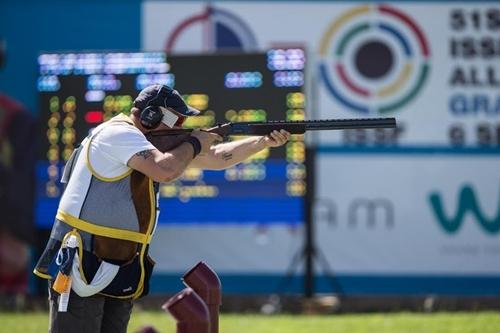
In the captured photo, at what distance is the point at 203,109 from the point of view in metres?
12.6

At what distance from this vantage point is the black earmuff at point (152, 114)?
600cm

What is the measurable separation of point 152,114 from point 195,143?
27 cm

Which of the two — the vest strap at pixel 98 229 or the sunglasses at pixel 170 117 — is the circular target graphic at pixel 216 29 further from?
the vest strap at pixel 98 229

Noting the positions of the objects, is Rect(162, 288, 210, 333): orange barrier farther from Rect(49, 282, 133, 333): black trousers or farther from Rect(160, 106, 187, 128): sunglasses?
Rect(160, 106, 187, 128): sunglasses

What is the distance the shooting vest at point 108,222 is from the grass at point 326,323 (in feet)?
15.7

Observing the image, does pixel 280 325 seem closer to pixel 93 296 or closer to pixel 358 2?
pixel 358 2

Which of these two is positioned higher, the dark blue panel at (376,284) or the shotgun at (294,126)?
the shotgun at (294,126)

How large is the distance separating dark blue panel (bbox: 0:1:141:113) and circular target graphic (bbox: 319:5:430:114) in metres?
2.34

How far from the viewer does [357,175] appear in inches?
531

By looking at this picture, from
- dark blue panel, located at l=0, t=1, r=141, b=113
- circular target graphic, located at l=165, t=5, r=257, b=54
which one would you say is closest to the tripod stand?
circular target graphic, located at l=165, t=5, r=257, b=54

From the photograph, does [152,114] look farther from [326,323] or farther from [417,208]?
[417,208]

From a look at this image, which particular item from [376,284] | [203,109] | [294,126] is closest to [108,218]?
[294,126]

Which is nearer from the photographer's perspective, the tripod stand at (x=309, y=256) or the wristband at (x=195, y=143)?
the wristband at (x=195, y=143)

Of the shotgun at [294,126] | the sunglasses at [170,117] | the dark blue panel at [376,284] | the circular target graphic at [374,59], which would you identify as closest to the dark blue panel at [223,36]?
the circular target graphic at [374,59]
